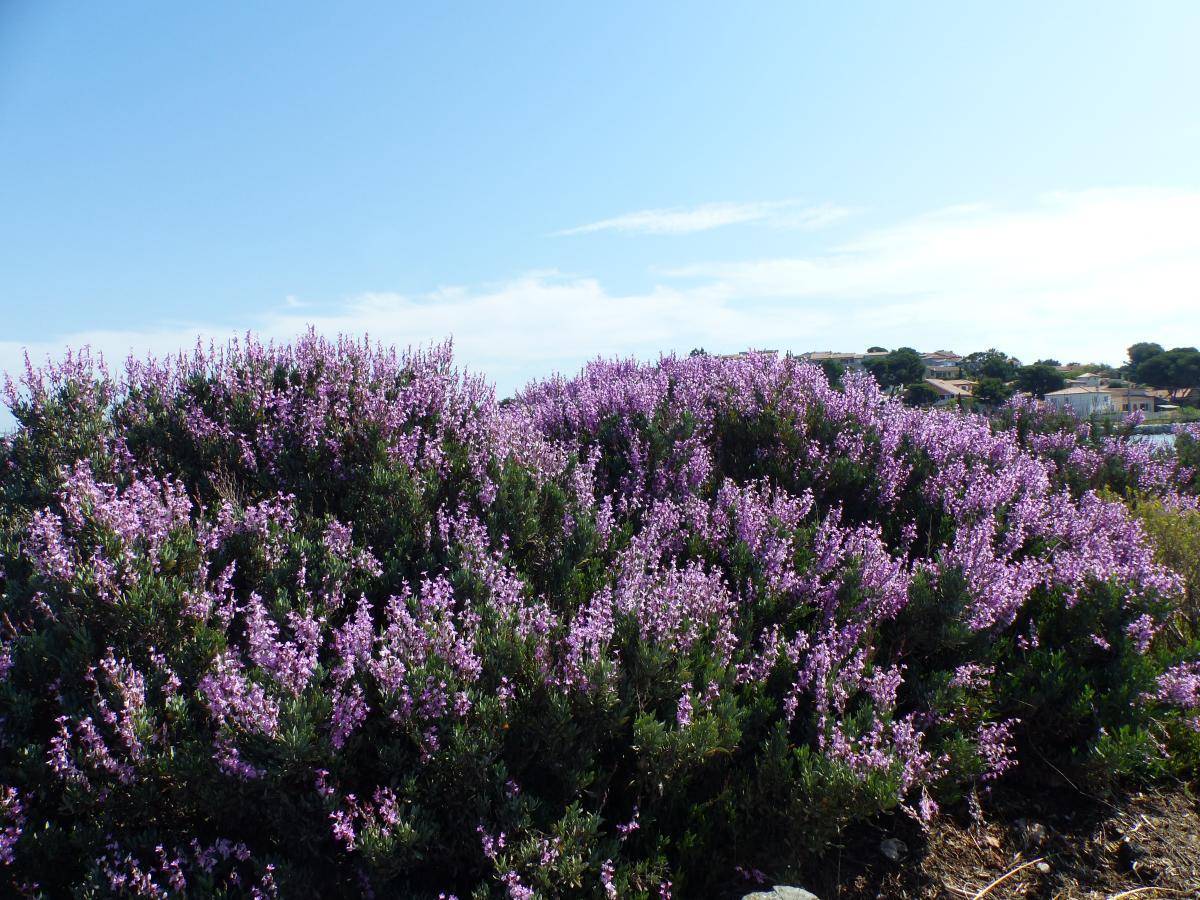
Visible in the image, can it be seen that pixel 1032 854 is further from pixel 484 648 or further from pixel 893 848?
pixel 484 648

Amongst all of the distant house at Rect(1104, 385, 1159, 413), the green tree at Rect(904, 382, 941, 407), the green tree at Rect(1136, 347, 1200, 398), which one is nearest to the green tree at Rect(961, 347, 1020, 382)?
the distant house at Rect(1104, 385, 1159, 413)

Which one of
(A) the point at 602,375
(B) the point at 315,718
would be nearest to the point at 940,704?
(B) the point at 315,718

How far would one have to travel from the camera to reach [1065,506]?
5594 mm

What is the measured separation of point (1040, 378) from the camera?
81.6 metres

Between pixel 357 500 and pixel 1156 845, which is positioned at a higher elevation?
pixel 357 500

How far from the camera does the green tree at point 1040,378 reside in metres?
78.8

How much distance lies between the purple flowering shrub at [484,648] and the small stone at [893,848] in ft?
0.59

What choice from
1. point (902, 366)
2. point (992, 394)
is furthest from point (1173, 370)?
point (992, 394)

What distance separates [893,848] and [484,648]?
2115mm

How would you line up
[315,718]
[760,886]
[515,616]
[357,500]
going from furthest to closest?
1. [357,500]
2. [515,616]
3. [760,886]
4. [315,718]

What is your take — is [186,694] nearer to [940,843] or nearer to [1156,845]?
[940,843]

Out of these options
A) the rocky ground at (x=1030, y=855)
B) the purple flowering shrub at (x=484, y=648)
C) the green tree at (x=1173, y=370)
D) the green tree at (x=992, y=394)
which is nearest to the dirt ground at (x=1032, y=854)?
the rocky ground at (x=1030, y=855)

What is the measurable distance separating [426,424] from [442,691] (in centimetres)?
303

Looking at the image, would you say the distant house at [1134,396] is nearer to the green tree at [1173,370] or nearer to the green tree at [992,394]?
the green tree at [1173,370]
